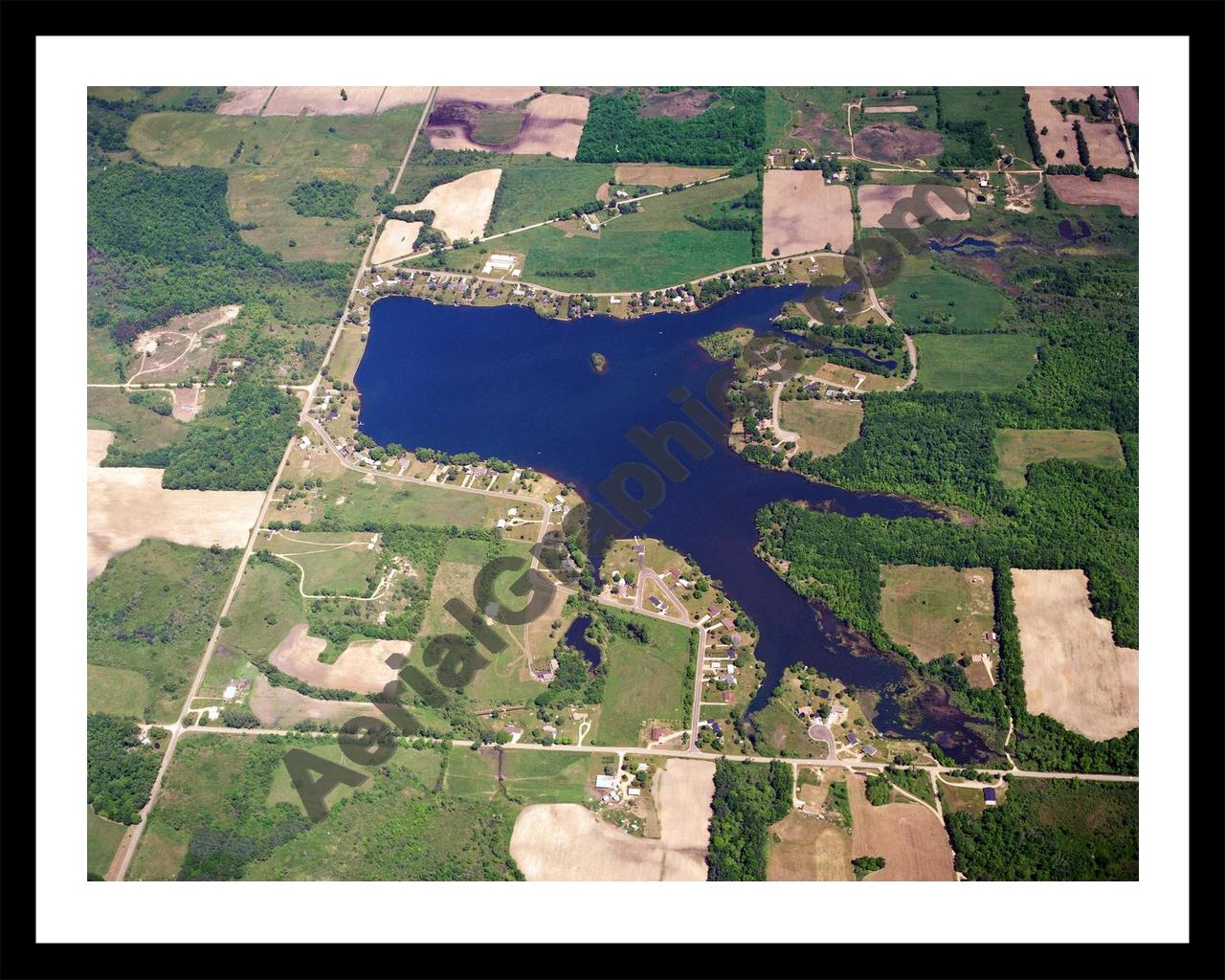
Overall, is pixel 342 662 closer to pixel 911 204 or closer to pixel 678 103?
pixel 911 204

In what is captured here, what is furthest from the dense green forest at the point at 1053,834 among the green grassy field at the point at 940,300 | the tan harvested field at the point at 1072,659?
the green grassy field at the point at 940,300

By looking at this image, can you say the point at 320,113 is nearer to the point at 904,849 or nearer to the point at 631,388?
the point at 631,388

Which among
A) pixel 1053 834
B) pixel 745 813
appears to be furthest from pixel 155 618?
pixel 1053 834

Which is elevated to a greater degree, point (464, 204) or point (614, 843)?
point (464, 204)

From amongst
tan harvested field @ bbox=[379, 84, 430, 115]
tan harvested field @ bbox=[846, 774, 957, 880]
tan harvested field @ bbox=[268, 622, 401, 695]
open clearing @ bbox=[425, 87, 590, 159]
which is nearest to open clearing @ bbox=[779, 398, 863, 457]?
tan harvested field @ bbox=[846, 774, 957, 880]

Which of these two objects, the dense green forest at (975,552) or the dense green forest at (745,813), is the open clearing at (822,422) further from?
the dense green forest at (745,813)

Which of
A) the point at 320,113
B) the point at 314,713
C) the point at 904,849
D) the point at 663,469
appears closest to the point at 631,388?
the point at 663,469
